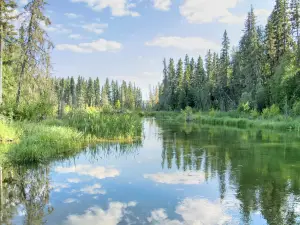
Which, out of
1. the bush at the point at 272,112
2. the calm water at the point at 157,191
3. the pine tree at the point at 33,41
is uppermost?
Answer: the pine tree at the point at 33,41

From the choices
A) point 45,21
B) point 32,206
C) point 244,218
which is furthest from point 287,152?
point 45,21

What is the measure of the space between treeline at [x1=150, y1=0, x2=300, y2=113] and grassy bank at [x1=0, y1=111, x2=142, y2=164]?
17.2m

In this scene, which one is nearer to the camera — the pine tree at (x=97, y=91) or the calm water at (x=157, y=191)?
the calm water at (x=157, y=191)

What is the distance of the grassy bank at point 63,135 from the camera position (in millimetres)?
9917

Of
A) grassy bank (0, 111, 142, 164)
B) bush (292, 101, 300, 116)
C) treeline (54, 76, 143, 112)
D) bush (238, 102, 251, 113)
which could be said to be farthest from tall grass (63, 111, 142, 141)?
treeline (54, 76, 143, 112)

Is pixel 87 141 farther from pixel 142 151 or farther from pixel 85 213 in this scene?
pixel 85 213

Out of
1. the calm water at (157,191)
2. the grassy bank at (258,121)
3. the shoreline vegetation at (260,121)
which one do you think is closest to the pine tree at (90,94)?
the shoreline vegetation at (260,121)

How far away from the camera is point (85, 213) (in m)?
5.64

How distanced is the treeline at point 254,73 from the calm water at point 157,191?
19892mm

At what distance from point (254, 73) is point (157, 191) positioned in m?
37.1

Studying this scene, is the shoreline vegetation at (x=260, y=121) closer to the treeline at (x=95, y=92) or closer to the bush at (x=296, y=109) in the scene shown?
the bush at (x=296, y=109)

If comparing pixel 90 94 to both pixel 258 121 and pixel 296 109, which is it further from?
pixel 296 109

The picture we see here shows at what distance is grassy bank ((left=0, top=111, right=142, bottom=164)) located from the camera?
9.92 m

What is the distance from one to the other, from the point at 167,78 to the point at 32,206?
7197 centimetres
